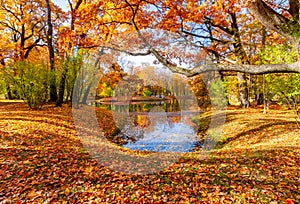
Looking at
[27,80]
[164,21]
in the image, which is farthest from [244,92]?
[27,80]

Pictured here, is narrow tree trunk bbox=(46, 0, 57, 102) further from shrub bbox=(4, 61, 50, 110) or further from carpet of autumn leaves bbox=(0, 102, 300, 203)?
carpet of autumn leaves bbox=(0, 102, 300, 203)

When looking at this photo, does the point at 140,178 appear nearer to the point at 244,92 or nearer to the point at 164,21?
the point at 164,21

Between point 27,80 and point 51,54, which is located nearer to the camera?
point 27,80

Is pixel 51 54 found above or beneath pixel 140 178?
above

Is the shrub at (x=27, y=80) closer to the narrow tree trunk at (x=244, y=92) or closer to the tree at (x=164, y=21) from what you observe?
the tree at (x=164, y=21)

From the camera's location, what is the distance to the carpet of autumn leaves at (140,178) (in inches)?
125

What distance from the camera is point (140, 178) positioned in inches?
158

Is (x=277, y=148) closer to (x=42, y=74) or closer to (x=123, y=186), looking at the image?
(x=123, y=186)

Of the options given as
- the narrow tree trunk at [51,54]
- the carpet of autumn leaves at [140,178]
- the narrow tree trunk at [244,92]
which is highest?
the narrow tree trunk at [51,54]

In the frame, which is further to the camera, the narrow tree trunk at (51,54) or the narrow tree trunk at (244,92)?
the narrow tree trunk at (244,92)

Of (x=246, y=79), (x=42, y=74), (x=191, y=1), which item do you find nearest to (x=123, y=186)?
(x=42, y=74)

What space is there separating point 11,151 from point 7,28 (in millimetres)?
19619

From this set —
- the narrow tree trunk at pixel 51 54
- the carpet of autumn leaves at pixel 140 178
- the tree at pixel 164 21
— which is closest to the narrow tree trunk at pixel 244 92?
the tree at pixel 164 21

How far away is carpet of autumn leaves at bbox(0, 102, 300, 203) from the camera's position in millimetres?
3180
